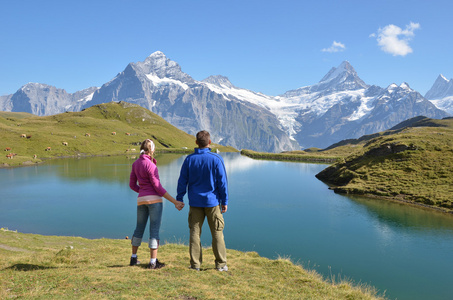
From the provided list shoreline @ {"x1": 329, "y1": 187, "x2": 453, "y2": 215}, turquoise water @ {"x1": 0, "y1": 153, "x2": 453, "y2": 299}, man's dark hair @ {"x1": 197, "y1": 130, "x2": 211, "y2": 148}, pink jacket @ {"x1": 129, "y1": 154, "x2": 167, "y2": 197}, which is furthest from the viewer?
shoreline @ {"x1": 329, "y1": 187, "x2": 453, "y2": 215}

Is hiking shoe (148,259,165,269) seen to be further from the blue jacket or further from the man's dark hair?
the man's dark hair

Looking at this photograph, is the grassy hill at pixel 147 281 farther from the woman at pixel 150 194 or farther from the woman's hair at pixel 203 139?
the woman's hair at pixel 203 139

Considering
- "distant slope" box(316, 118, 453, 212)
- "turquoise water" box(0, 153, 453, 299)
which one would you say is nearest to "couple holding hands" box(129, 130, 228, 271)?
"turquoise water" box(0, 153, 453, 299)

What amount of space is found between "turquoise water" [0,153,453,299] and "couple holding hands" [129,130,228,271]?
14103mm

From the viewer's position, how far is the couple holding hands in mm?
11438

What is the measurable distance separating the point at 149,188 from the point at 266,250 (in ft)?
65.6

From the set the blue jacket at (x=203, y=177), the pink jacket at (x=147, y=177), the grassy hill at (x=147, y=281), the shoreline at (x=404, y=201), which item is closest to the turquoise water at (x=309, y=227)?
the shoreline at (x=404, y=201)

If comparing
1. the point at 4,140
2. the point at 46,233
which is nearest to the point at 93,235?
the point at 46,233

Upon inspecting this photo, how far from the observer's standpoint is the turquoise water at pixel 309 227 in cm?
Result: 2428

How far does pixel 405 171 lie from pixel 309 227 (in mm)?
40483

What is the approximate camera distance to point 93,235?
32250mm

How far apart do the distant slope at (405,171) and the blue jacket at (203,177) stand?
5037cm

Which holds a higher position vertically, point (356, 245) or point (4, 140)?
point (4, 140)

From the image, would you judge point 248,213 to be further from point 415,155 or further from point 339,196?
point 415,155
